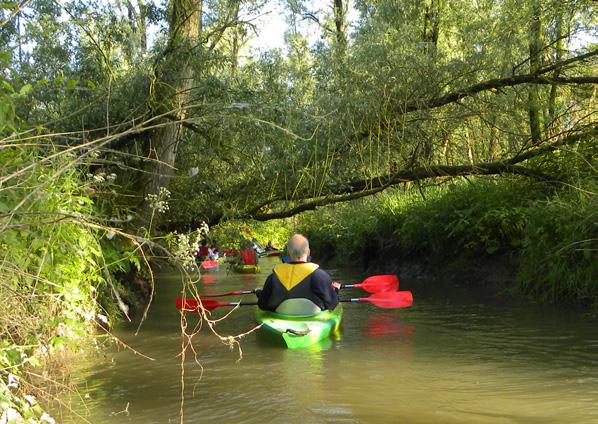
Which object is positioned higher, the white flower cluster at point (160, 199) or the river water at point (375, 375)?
the white flower cluster at point (160, 199)

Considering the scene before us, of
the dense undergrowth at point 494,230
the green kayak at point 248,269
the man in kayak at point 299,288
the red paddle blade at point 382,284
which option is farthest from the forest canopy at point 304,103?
the green kayak at point 248,269

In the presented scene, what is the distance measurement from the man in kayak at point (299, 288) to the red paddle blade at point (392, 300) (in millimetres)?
1203

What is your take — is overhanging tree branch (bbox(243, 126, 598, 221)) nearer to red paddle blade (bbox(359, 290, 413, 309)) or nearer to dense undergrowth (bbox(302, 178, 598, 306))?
dense undergrowth (bbox(302, 178, 598, 306))

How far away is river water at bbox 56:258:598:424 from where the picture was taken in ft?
15.7

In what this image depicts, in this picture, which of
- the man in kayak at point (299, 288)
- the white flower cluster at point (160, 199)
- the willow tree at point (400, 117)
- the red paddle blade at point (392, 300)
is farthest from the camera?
the willow tree at point (400, 117)

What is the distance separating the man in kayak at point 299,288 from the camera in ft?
25.2

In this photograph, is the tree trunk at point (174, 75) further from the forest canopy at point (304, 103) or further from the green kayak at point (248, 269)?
the green kayak at point (248, 269)

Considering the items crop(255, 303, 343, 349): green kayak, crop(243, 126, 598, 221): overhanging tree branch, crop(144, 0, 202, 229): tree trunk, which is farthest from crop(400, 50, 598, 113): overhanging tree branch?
crop(255, 303, 343, 349): green kayak

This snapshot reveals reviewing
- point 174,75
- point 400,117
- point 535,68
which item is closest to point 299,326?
point 400,117

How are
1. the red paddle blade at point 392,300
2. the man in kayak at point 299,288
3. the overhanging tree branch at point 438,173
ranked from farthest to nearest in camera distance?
the overhanging tree branch at point 438,173 < the red paddle blade at point 392,300 < the man in kayak at point 299,288

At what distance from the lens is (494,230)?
1217 centimetres

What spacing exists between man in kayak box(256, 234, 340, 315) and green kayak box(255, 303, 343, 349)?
0.13 meters

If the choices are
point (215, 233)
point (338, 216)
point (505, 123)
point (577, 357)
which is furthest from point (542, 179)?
point (215, 233)

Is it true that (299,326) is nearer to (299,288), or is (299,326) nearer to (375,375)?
(299,288)
